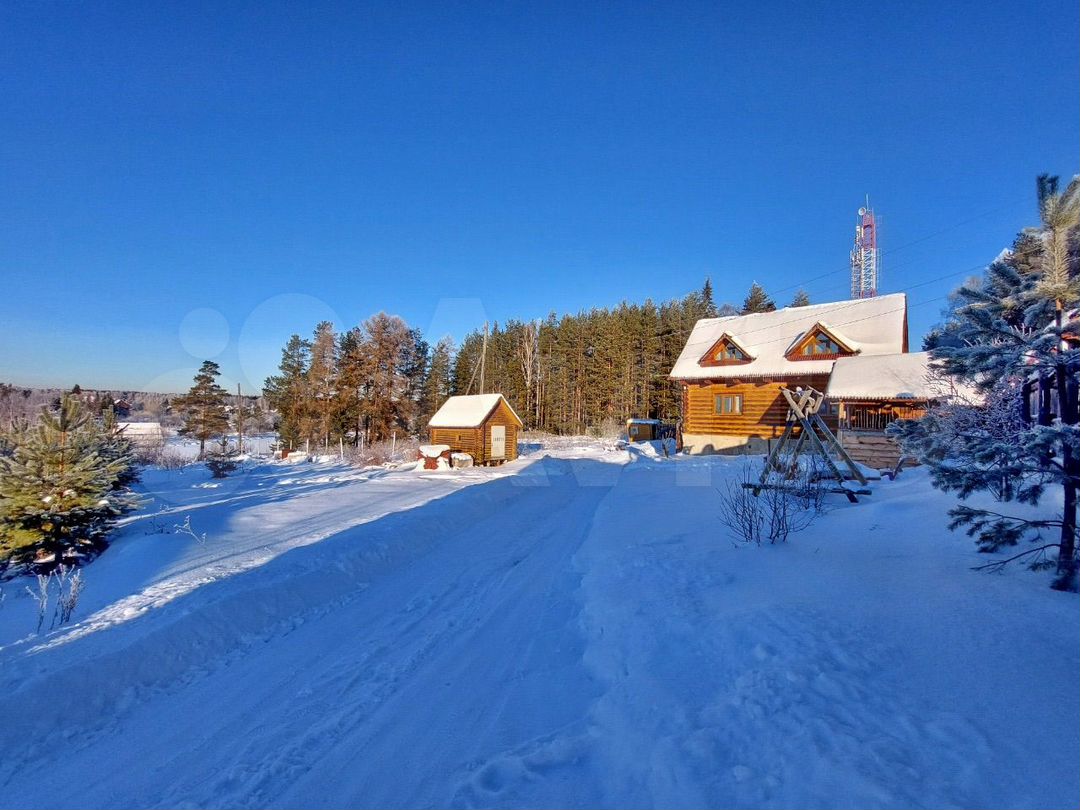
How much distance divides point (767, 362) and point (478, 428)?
624 inches

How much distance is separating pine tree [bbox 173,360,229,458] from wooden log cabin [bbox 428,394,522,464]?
856 inches

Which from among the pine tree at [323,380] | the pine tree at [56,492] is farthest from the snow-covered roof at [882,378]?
the pine tree at [323,380]

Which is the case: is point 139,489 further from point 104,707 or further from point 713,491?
point 713,491

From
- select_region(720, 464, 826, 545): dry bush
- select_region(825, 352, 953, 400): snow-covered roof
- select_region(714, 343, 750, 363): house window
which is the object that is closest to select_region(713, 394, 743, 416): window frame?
select_region(714, 343, 750, 363): house window

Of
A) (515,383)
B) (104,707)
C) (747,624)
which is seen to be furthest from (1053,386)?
(515,383)

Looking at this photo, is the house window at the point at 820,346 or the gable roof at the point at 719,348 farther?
the gable roof at the point at 719,348

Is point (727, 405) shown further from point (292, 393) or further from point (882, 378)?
point (292, 393)

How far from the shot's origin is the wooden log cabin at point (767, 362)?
2228 centimetres

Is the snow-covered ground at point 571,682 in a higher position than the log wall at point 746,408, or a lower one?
lower

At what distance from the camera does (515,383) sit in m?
49.3

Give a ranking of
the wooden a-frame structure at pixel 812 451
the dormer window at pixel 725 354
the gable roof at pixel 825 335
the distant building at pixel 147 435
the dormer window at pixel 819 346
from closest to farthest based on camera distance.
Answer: the wooden a-frame structure at pixel 812 451 → the gable roof at pixel 825 335 → the dormer window at pixel 819 346 → the dormer window at pixel 725 354 → the distant building at pixel 147 435

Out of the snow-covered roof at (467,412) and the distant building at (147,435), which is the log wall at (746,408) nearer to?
the snow-covered roof at (467,412)

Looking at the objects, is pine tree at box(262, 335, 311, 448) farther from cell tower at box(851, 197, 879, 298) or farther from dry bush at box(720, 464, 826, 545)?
cell tower at box(851, 197, 879, 298)

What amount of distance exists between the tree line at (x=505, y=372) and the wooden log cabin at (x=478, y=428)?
731cm
